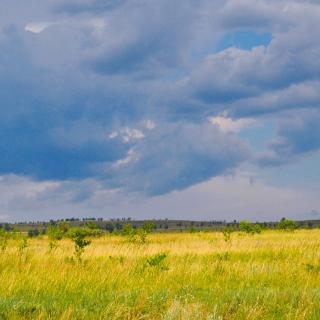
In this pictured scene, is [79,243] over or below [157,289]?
over

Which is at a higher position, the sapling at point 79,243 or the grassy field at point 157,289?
the sapling at point 79,243

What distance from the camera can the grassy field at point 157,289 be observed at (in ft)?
33.7

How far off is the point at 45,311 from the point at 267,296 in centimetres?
445

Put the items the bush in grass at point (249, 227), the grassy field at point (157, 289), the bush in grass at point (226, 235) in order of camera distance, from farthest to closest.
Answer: the bush in grass at point (249, 227) < the bush in grass at point (226, 235) < the grassy field at point (157, 289)

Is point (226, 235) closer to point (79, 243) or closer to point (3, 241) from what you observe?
point (3, 241)

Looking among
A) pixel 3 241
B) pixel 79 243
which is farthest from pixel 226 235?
pixel 79 243

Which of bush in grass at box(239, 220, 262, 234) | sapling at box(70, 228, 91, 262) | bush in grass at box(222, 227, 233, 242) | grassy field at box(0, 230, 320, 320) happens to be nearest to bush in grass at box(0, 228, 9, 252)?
sapling at box(70, 228, 91, 262)

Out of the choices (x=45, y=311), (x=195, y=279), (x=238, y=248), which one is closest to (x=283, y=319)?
(x=45, y=311)

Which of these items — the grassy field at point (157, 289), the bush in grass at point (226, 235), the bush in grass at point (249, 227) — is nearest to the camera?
the grassy field at point (157, 289)

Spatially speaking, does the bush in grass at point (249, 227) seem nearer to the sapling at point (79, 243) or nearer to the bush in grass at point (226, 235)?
the bush in grass at point (226, 235)

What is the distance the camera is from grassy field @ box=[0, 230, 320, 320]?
1028 centimetres

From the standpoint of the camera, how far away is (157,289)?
1455 cm

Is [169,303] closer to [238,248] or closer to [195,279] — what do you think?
[195,279]

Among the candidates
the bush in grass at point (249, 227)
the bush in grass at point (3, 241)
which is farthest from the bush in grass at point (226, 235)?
the bush in grass at point (3, 241)
